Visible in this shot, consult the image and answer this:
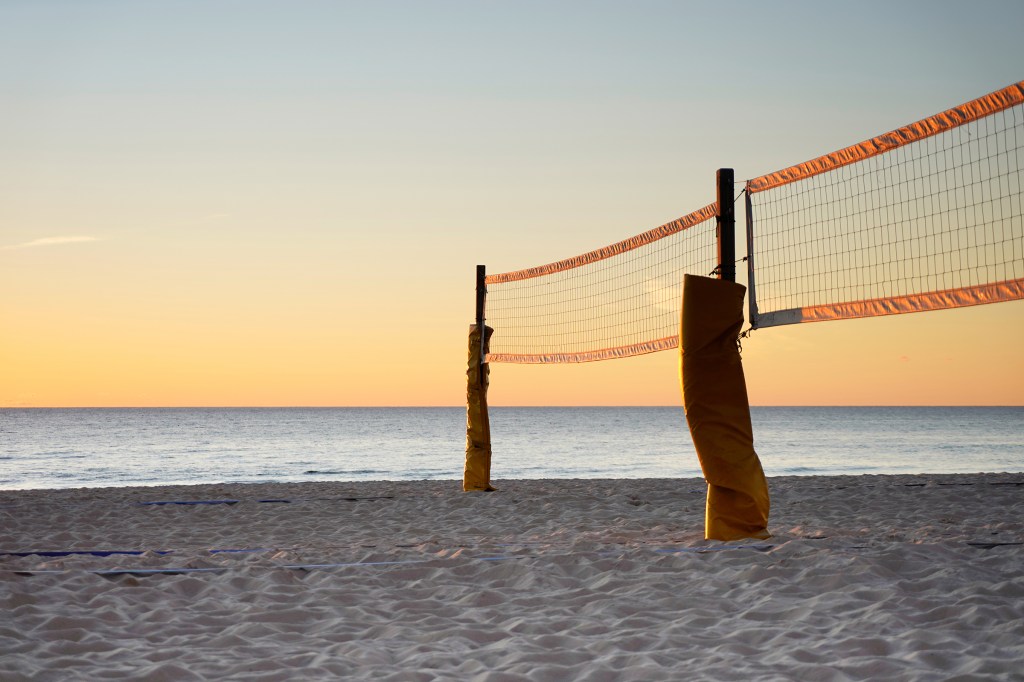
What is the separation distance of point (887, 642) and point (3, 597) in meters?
3.20

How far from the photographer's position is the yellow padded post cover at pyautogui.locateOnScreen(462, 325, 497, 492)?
7852 mm

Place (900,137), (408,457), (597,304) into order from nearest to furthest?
(900,137) → (597,304) → (408,457)

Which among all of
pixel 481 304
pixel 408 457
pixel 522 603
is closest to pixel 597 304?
pixel 481 304

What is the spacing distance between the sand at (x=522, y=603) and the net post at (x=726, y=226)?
4.69 feet

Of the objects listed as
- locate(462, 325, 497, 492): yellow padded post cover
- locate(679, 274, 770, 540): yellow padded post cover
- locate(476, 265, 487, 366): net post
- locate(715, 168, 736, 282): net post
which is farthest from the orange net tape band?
locate(462, 325, 497, 492): yellow padded post cover

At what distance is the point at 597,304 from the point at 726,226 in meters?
2.16

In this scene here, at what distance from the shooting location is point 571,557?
3861mm

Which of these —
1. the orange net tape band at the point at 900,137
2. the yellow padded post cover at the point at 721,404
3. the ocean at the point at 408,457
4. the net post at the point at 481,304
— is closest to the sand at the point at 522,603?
the yellow padded post cover at the point at 721,404

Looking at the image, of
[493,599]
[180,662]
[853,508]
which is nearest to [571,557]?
[493,599]

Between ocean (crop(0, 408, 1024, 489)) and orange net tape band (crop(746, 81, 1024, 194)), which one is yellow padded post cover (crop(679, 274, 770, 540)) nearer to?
orange net tape band (crop(746, 81, 1024, 194))

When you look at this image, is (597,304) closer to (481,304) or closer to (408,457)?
(481,304)

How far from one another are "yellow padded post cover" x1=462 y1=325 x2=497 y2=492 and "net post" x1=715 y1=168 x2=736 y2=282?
11.7ft

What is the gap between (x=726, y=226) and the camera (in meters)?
4.63

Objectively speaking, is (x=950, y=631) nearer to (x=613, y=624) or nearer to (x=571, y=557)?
Answer: (x=613, y=624)
